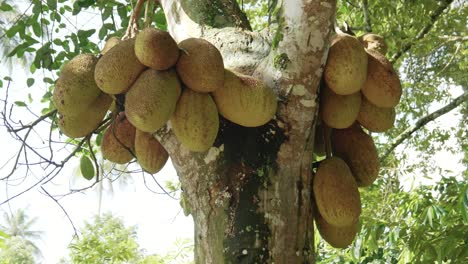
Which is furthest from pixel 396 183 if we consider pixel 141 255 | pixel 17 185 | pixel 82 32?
pixel 141 255

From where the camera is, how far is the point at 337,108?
135cm

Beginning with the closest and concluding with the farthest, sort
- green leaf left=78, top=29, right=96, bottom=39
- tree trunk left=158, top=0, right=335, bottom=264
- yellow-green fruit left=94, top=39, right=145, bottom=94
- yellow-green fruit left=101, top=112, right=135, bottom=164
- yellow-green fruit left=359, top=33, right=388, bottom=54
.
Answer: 1. tree trunk left=158, top=0, right=335, bottom=264
2. yellow-green fruit left=94, top=39, right=145, bottom=94
3. yellow-green fruit left=101, top=112, right=135, bottom=164
4. yellow-green fruit left=359, top=33, right=388, bottom=54
5. green leaf left=78, top=29, right=96, bottom=39

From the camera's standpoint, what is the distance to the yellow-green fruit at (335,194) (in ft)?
4.26

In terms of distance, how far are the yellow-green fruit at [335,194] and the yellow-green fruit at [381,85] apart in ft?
0.64

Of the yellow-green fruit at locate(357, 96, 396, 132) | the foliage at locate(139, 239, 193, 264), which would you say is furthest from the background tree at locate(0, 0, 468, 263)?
the foliage at locate(139, 239, 193, 264)

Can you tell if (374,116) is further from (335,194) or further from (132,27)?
(132,27)

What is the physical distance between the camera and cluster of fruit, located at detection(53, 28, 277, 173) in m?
1.17

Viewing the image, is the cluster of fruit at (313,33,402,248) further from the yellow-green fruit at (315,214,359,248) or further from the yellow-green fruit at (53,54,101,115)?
the yellow-green fruit at (53,54,101,115)

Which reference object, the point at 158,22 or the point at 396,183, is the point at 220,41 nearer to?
the point at 158,22

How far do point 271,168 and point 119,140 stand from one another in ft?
1.49

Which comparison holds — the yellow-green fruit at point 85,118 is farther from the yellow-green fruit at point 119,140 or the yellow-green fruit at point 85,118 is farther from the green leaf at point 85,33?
the green leaf at point 85,33

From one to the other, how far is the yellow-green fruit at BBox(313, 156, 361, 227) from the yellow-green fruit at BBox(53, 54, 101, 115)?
58 cm

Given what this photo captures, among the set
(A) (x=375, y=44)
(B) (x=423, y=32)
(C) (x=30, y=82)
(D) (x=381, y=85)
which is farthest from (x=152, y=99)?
(B) (x=423, y=32)

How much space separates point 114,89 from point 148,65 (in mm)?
100
